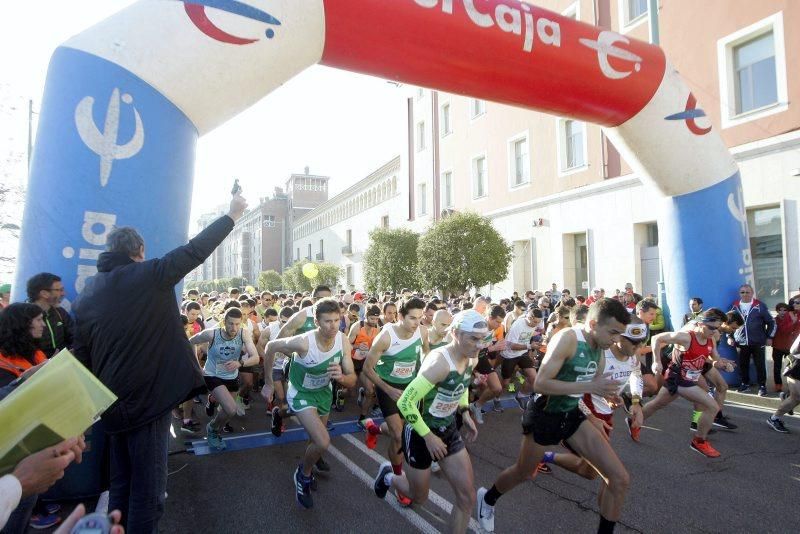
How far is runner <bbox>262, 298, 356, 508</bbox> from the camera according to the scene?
15.5 ft

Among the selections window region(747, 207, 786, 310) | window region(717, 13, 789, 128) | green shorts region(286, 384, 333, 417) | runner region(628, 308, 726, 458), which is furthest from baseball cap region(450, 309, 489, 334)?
window region(717, 13, 789, 128)

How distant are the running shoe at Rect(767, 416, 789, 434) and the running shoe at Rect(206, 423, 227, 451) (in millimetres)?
7301

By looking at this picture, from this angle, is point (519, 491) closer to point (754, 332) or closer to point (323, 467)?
point (323, 467)

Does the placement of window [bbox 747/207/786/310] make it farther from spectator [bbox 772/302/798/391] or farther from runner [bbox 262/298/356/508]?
runner [bbox 262/298/356/508]

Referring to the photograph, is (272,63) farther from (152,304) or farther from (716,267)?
(716,267)

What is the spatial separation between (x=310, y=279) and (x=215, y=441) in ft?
152

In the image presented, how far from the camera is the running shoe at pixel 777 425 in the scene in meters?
6.59

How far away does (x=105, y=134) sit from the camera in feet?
15.7

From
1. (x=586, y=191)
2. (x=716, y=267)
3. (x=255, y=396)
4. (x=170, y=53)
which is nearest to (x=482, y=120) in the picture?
(x=586, y=191)

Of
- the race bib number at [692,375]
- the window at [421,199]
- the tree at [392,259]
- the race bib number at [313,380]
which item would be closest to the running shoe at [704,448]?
the race bib number at [692,375]

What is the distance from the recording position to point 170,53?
5242 mm

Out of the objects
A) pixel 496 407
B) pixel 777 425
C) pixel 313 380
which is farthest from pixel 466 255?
pixel 313 380

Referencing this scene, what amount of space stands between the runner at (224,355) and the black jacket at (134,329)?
3396mm

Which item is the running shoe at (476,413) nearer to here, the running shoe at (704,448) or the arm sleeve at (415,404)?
the running shoe at (704,448)
